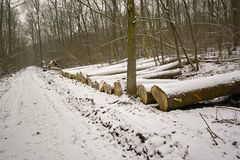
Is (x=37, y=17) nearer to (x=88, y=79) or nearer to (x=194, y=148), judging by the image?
(x=88, y=79)

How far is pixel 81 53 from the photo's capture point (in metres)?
30.3

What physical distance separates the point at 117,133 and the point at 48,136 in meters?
1.86

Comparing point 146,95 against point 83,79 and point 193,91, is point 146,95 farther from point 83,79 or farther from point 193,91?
point 83,79

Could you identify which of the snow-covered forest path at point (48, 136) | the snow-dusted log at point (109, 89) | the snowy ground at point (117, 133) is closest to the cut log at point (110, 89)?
the snow-dusted log at point (109, 89)

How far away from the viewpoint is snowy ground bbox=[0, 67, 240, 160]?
4.72 m

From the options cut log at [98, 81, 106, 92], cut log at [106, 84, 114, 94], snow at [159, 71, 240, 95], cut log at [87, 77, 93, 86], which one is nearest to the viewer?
snow at [159, 71, 240, 95]

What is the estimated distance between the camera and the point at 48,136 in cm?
646

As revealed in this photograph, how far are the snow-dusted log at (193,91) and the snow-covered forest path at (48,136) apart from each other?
6.95 feet

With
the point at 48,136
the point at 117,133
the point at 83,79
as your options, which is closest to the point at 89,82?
the point at 83,79

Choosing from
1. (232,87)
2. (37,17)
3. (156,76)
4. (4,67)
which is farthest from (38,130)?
(37,17)

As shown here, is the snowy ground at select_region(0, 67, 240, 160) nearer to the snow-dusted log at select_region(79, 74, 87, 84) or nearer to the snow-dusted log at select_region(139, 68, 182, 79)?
the snow-dusted log at select_region(139, 68, 182, 79)

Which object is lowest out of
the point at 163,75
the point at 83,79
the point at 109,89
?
the point at 109,89

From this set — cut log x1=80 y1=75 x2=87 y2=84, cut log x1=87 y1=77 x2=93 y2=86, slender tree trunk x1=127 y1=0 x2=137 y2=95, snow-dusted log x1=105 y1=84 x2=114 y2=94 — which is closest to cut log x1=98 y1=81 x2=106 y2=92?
snow-dusted log x1=105 y1=84 x2=114 y2=94

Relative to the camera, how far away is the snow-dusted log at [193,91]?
272 inches
